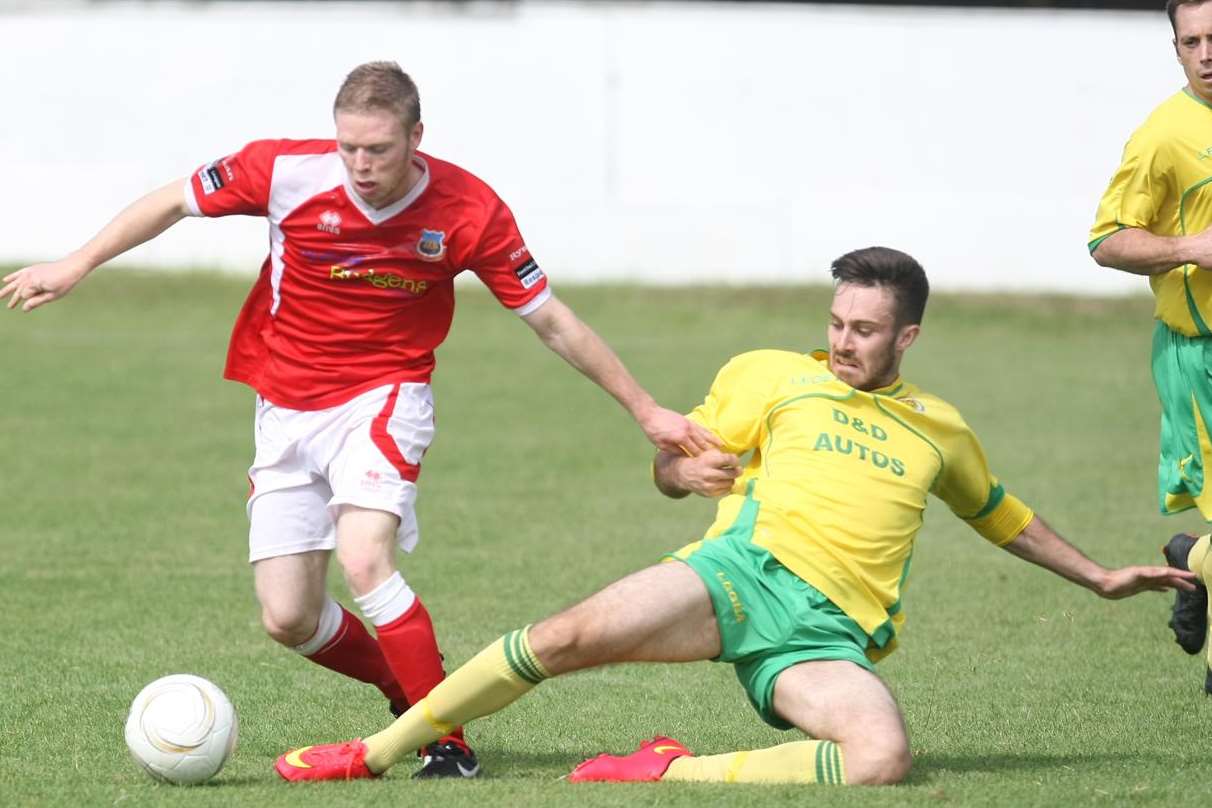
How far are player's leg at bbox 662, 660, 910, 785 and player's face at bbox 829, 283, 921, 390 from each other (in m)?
0.88

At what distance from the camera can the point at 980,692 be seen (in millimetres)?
6598

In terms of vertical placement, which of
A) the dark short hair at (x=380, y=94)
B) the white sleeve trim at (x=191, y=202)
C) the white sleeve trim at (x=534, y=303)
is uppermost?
the dark short hair at (x=380, y=94)

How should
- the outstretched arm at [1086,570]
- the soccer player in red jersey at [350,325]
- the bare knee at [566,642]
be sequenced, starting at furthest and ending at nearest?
the outstretched arm at [1086,570] → the soccer player in red jersey at [350,325] → the bare knee at [566,642]

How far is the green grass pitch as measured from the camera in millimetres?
5398

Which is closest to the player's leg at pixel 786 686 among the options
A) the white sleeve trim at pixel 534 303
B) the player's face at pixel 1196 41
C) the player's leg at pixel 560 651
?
the player's leg at pixel 560 651

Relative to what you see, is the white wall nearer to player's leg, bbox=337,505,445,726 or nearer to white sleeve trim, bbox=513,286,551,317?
white sleeve trim, bbox=513,286,551,317

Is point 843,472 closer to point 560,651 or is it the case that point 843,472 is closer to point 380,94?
point 560,651

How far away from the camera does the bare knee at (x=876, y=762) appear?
495cm

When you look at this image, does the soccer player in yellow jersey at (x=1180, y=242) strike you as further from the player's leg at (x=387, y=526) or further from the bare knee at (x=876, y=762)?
the player's leg at (x=387, y=526)

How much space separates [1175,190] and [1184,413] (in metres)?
0.78

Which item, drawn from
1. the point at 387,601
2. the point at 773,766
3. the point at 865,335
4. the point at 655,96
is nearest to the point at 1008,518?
the point at 865,335

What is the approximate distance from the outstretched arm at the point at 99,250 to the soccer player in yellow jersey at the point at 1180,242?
3043mm

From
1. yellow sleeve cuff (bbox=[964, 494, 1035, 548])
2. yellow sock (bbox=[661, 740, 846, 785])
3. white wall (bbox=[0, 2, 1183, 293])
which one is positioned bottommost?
white wall (bbox=[0, 2, 1183, 293])

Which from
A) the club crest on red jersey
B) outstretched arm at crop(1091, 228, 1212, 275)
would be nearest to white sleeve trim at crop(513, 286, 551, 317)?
the club crest on red jersey
